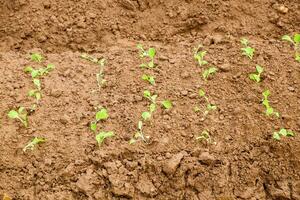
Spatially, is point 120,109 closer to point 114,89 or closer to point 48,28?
point 114,89

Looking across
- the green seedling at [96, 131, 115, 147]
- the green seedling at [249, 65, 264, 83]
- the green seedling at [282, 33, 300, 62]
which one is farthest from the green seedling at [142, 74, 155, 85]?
the green seedling at [282, 33, 300, 62]

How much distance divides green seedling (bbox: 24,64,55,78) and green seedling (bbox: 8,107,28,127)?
0.38 metres

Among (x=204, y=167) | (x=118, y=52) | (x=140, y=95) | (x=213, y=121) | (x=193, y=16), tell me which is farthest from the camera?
(x=193, y=16)

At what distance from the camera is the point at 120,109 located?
2.79 m

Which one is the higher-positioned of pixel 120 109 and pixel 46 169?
pixel 120 109

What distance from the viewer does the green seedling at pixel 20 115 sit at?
268 centimetres

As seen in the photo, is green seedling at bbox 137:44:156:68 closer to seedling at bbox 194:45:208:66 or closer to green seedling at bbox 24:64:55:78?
seedling at bbox 194:45:208:66

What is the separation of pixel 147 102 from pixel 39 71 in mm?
932

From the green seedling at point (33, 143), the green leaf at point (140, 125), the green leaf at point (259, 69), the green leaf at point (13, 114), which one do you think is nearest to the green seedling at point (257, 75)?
the green leaf at point (259, 69)

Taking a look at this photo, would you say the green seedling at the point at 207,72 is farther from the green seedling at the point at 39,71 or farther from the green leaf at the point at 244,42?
the green seedling at the point at 39,71

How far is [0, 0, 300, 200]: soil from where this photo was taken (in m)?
2.46

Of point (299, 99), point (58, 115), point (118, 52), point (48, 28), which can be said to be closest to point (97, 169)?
point (58, 115)

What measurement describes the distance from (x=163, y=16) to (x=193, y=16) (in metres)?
0.28

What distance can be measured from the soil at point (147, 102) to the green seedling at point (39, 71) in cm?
4
